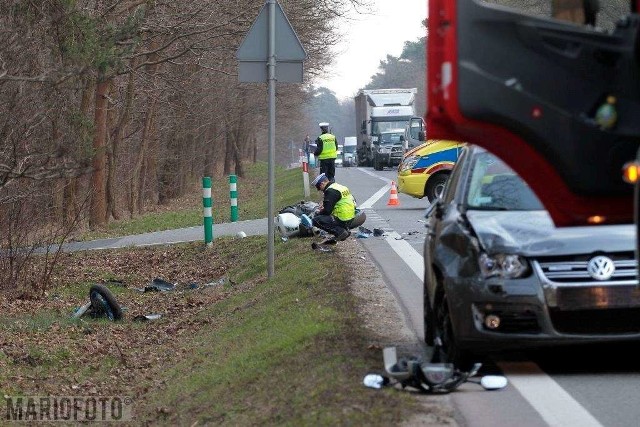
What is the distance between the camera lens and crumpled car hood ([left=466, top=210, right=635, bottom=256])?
7.79 meters

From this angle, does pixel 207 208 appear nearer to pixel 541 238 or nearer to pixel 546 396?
pixel 541 238

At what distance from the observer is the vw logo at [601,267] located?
7805 mm

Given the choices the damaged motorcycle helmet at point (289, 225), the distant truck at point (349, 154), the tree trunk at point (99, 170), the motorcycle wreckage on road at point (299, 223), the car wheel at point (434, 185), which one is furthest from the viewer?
the distant truck at point (349, 154)

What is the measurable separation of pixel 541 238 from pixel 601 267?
16.3 inches

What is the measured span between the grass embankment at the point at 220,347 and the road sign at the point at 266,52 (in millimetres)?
2300

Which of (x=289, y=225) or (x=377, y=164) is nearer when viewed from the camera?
(x=289, y=225)

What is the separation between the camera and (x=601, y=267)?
7.82m

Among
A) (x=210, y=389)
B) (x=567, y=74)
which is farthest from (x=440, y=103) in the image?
(x=210, y=389)

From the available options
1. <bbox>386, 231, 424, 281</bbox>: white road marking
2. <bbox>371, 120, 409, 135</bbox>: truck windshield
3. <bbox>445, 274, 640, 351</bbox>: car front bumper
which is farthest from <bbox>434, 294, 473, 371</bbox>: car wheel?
<bbox>371, 120, 409, 135</bbox>: truck windshield

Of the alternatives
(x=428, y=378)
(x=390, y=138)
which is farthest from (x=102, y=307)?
(x=390, y=138)

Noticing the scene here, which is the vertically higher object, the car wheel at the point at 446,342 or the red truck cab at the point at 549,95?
the red truck cab at the point at 549,95

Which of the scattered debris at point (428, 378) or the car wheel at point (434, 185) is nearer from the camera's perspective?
the scattered debris at point (428, 378)

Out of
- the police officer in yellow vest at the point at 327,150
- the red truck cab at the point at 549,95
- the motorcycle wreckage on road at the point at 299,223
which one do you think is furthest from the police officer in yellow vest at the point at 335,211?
the red truck cab at the point at 549,95

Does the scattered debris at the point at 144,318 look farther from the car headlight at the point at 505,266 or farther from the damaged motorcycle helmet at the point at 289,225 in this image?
the car headlight at the point at 505,266
